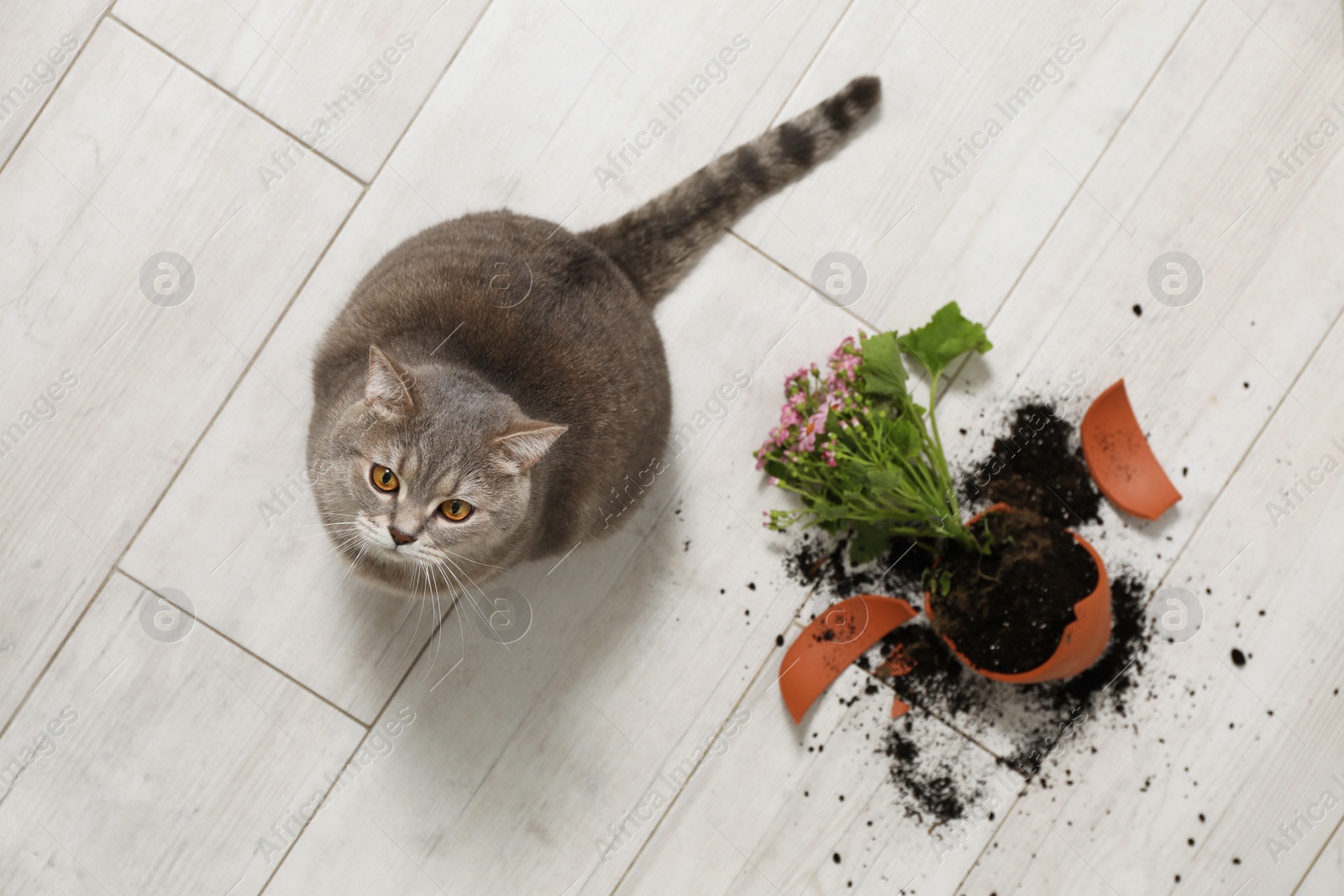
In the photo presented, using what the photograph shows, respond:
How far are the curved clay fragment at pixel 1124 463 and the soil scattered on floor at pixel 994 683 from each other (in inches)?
1.4

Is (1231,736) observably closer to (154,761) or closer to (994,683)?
(994,683)

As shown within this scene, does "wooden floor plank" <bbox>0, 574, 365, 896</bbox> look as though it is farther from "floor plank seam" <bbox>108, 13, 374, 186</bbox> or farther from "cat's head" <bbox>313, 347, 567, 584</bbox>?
"floor plank seam" <bbox>108, 13, 374, 186</bbox>

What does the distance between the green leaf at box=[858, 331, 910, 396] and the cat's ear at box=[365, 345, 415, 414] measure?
36.1 inches

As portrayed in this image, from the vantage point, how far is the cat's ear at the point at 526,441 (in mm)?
1220

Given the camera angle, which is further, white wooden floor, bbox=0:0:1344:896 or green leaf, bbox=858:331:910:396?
white wooden floor, bbox=0:0:1344:896

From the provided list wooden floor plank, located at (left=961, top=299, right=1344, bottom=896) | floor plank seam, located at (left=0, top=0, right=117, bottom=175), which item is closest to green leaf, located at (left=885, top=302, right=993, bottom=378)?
wooden floor plank, located at (left=961, top=299, right=1344, bottom=896)

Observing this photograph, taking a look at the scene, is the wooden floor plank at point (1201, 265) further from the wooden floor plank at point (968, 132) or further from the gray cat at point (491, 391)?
the gray cat at point (491, 391)

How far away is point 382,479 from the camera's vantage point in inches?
52.5

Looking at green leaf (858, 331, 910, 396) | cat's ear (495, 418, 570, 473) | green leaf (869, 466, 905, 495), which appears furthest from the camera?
green leaf (858, 331, 910, 396)

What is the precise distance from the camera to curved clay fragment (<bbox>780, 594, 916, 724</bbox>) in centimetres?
182

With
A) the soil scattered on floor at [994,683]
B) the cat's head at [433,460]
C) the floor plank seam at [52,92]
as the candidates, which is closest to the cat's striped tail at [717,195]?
the cat's head at [433,460]

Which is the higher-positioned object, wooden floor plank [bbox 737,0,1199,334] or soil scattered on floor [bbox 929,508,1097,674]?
wooden floor plank [bbox 737,0,1199,334]

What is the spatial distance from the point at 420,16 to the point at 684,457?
3.66ft

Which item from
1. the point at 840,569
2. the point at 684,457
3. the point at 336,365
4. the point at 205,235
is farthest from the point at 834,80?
the point at 205,235
